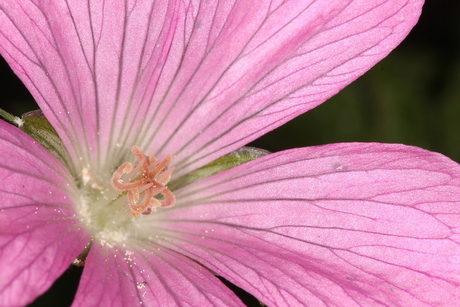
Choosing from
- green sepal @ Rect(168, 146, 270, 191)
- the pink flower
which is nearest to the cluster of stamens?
the pink flower

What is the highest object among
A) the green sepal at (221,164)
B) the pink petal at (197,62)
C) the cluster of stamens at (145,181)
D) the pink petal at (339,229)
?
the pink petal at (197,62)

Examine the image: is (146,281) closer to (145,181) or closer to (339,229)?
(145,181)

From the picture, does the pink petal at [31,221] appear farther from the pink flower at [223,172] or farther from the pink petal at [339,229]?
the pink petal at [339,229]

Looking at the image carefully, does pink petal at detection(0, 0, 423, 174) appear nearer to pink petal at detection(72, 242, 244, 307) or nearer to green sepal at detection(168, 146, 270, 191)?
green sepal at detection(168, 146, 270, 191)

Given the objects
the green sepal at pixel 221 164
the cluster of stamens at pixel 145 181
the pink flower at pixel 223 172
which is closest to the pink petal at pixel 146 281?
the pink flower at pixel 223 172

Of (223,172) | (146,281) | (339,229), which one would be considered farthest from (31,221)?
(339,229)

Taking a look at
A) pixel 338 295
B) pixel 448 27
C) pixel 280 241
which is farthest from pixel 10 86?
pixel 448 27
